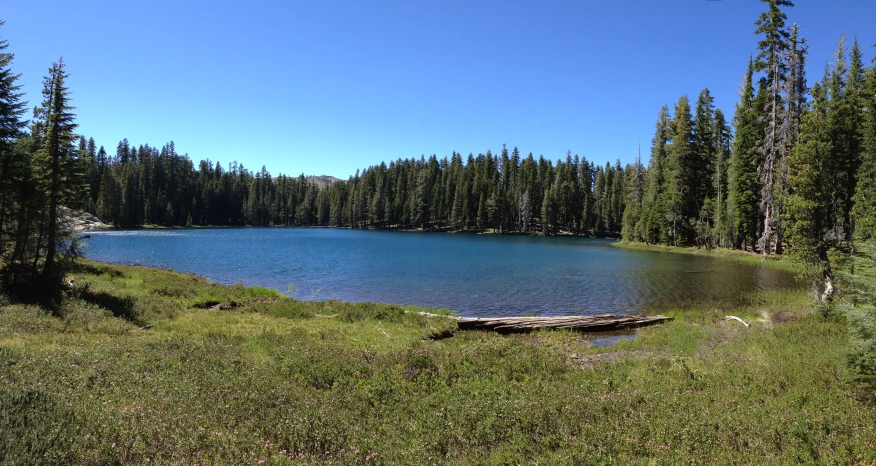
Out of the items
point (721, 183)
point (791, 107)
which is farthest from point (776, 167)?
point (721, 183)

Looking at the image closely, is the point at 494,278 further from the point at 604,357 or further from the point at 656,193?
the point at 656,193

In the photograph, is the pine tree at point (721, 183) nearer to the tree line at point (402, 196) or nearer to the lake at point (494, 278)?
the lake at point (494, 278)

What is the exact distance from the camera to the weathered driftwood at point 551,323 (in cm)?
1781

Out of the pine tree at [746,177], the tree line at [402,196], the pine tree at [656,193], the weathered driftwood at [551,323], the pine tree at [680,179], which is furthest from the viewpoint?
the tree line at [402,196]

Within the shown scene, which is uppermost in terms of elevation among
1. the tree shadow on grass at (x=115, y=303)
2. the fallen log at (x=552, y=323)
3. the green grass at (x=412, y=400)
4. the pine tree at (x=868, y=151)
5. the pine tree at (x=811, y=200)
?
the pine tree at (x=868, y=151)

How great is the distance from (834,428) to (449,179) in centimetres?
13162

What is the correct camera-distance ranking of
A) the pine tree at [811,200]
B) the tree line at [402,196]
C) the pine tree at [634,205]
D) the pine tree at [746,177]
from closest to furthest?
the pine tree at [811,200] < the pine tree at [746,177] < the pine tree at [634,205] < the tree line at [402,196]

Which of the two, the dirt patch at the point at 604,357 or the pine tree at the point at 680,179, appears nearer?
the dirt patch at the point at 604,357

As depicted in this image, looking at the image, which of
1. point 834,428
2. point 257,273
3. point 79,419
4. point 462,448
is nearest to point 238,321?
point 79,419

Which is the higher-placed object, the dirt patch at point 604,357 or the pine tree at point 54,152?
the pine tree at point 54,152

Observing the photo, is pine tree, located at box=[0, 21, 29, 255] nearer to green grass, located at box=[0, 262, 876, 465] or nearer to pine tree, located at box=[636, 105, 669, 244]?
green grass, located at box=[0, 262, 876, 465]

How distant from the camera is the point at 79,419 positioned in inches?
237

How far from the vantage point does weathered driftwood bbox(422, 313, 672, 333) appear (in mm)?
17812

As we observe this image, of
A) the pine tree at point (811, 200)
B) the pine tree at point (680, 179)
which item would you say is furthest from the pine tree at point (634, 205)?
the pine tree at point (811, 200)
